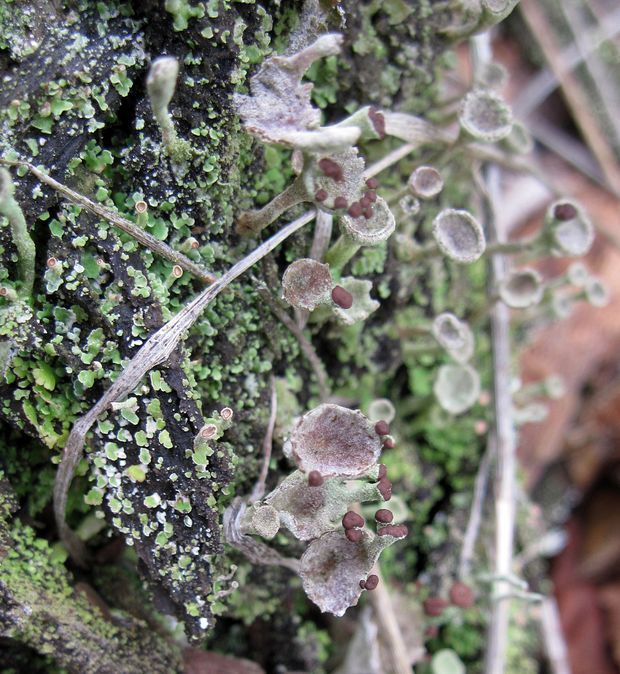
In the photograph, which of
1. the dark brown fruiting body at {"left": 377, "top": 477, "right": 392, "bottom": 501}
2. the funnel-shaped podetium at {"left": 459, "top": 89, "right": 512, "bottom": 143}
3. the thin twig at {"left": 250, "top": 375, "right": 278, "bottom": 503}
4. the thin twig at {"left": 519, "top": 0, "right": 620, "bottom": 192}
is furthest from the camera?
the thin twig at {"left": 519, "top": 0, "right": 620, "bottom": 192}

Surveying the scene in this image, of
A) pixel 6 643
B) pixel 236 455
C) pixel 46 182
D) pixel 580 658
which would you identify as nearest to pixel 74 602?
pixel 6 643

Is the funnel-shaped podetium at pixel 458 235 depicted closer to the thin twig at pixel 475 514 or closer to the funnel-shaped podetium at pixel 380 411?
the funnel-shaped podetium at pixel 380 411

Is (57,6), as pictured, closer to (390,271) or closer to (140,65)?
(140,65)

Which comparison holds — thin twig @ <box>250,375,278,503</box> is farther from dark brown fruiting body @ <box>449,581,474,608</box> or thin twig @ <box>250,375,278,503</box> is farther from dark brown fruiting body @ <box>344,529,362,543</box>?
dark brown fruiting body @ <box>449,581,474,608</box>

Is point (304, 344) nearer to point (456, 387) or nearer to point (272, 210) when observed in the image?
point (272, 210)

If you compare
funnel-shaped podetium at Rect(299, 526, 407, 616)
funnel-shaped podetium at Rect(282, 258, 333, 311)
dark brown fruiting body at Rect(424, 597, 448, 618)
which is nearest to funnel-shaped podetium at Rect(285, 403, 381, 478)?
funnel-shaped podetium at Rect(299, 526, 407, 616)

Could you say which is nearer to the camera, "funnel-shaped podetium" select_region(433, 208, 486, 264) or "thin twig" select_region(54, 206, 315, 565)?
"thin twig" select_region(54, 206, 315, 565)

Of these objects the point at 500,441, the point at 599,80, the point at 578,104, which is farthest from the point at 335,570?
the point at 599,80
